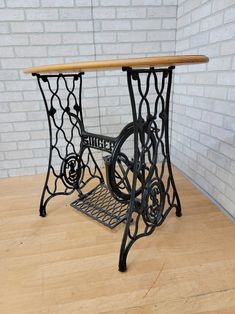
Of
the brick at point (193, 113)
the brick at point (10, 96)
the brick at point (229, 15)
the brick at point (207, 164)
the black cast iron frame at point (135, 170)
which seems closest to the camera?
the black cast iron frame at point (135, 170)

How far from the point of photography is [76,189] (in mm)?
1846

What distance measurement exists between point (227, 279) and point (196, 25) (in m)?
1.61

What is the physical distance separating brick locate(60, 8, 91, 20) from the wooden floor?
147cm

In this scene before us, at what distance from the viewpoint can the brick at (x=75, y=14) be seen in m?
1.96

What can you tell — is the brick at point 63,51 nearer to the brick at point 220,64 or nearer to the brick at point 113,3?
the brick at point 113,3

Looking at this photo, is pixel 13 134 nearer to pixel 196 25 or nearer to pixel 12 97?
pixel 12 97

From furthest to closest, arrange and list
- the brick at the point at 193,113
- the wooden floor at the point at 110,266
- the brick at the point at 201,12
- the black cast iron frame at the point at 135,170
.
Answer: the brick at the point at 193,113 < the brick at the point at 201,12 < the black cast iron frame at the point at 135,170 < the wooden floor at the point at 110,266

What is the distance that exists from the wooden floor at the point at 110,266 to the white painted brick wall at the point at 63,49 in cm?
74

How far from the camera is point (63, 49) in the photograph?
2033 mm

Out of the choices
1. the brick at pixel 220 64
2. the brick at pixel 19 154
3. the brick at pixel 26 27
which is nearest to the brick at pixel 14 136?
the brick at pixel 19 154

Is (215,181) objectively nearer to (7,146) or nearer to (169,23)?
(169,23)

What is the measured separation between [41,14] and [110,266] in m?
1.84

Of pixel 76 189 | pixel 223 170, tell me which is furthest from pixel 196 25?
pixel 76 189

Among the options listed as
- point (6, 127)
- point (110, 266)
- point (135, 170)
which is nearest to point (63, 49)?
point (6, 127)
